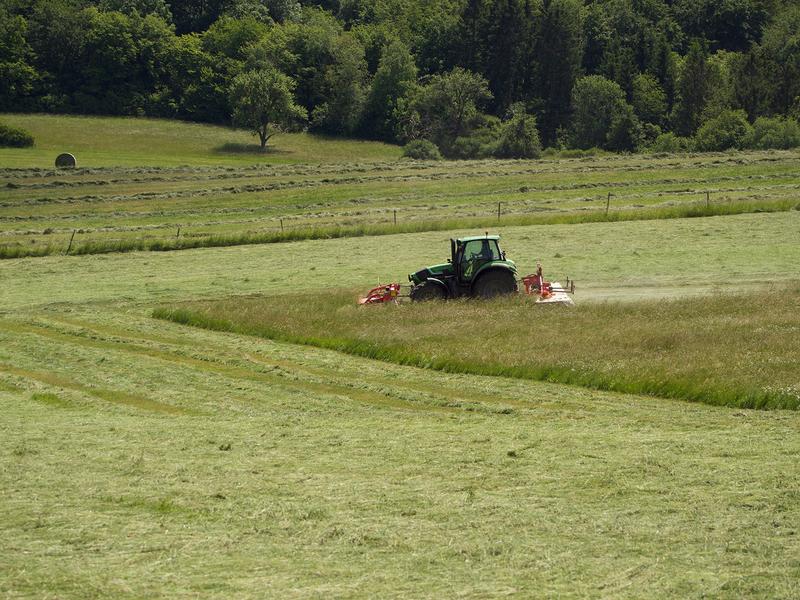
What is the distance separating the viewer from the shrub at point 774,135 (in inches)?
3455

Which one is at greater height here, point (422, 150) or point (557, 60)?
point (557, 60)

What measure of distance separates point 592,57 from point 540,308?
349ft

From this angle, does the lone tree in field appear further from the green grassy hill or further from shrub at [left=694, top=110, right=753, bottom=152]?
shrub at [left=694, top=110, right=753, bottom=152]

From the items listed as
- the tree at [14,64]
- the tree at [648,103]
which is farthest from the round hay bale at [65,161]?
the tree at [648,103]

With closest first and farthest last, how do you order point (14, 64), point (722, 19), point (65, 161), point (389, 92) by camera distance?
point (65, 161)
point (14, 64)
point (389, 92)
point (722, 19)

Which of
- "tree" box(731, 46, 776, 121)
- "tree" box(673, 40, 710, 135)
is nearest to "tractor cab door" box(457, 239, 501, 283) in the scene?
"tree" box(731, 46, 776, 121)

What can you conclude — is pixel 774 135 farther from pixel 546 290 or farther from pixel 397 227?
pixel 546 290

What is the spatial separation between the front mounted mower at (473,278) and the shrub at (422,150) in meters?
66.7

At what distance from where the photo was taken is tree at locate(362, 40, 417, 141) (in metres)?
111

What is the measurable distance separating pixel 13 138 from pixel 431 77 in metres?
44.8

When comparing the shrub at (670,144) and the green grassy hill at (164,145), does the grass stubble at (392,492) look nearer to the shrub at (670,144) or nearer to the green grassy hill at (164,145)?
the green grassy hill at (164,145)

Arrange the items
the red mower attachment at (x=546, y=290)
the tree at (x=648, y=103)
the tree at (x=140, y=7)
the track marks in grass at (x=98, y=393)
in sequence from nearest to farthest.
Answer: the track marks in grass at (x=98, y=393) → the red mower attachment at (x=546, y=290) → the tree at (x=648, y=103) → the tree at (x=140, y=7)

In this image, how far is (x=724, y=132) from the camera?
312 feet

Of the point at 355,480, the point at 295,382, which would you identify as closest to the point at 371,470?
the point at 355,480
